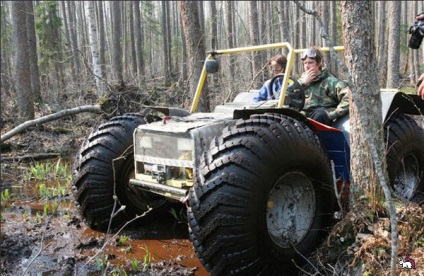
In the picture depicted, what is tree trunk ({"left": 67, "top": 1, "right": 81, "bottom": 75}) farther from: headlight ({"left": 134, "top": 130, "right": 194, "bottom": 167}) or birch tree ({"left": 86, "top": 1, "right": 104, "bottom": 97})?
headlight ({"left": 134, "top": 130, "right": 194, "bottom": 167})

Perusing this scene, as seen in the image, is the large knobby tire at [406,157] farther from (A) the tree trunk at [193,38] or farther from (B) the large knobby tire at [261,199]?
(A) the tree trunk at [193,38]

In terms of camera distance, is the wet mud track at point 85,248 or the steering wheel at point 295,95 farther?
the steering wheel at point 295,95

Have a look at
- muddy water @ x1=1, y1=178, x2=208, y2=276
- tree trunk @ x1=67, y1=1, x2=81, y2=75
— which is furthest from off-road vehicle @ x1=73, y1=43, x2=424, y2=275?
A: tree trunk @ x1=67, y1=1, x2=81, y2=75

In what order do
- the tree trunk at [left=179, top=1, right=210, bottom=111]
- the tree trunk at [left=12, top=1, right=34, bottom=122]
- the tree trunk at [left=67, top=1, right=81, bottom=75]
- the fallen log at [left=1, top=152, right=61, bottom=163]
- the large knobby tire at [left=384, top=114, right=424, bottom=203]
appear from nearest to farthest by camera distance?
1. the large knobby tire at [left=384, top=114, right=424, bottom=203]
2. the tree trunk at [left=179, top=1, right=210, bottom=111]
3. the fallen log at [left=1, top=152, right=61, bottom=163]
4. the tree trunk at [left=12, top=1, right=34, bottom=122]
5. the tree trunk at [left=67, top=1, right=81, bottom=75]

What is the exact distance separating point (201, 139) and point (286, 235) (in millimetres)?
1115

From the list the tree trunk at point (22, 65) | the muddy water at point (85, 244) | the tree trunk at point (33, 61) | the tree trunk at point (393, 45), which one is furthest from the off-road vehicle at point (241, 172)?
the tree trunk at point (33, 61)

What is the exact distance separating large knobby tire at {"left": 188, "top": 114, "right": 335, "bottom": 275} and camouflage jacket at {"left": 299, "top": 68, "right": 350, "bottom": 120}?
1204mm

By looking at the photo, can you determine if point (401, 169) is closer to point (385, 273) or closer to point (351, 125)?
point (351, 125)

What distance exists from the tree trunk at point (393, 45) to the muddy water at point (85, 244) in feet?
35.1

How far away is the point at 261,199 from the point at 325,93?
2154mm

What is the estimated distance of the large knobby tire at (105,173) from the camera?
4.64 m

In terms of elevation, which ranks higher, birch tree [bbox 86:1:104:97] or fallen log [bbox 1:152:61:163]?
birch tree [bbox 86:1:104:97]

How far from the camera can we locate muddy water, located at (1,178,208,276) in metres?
4.01

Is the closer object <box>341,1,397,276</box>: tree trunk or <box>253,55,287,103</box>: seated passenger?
<box>341,1,397,276</box>: tree trunk
